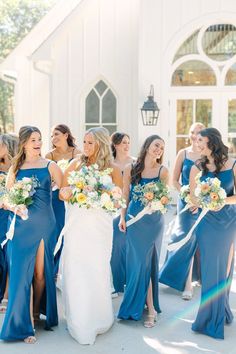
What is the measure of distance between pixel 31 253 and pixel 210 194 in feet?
5.88

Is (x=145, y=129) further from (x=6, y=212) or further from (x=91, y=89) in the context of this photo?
(x=6, y=212)

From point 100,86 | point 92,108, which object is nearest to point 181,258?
point 92,108

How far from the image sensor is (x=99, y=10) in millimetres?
14039

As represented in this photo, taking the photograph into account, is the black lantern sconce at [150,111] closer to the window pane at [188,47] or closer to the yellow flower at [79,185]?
the window pane at [188,47]

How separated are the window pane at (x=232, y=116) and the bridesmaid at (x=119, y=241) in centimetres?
619

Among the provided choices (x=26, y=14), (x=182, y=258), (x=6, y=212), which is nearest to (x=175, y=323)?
(x=182, y=258)

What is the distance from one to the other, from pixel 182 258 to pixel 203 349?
194cm

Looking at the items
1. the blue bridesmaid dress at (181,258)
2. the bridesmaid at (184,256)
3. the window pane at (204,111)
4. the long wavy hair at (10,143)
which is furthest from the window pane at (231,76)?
the long wavy hair at (10,143)

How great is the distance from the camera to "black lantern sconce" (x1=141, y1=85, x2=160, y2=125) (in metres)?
12.5

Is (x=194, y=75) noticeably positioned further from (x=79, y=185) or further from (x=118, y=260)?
(x=79, y=185)

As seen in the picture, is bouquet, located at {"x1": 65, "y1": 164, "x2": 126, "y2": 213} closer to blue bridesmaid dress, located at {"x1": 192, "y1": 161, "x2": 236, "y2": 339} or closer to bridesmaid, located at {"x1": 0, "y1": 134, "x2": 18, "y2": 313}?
blue bridesmaid dress, located at {"x1": 192, "y1": 161, "x2": 236, "y2": 339}

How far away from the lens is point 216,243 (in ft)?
17.2

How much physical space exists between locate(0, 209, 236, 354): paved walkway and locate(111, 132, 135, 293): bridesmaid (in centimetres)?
104

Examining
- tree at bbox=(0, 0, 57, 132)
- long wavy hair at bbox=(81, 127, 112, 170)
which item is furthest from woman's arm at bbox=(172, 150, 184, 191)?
tree at bbox=(0, 0, 57, 132)
